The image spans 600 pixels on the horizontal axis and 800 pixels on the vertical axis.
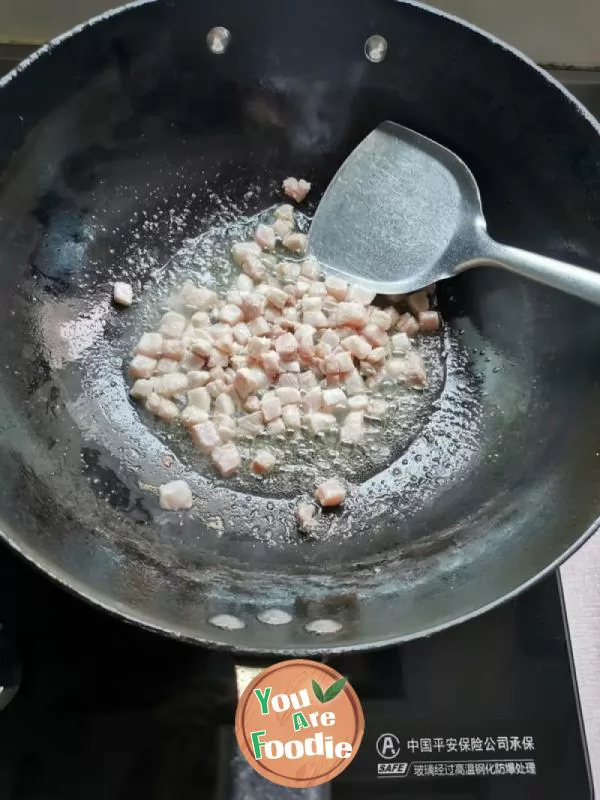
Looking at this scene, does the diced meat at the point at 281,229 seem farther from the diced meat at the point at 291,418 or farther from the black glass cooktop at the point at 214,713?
the black glass cooktop at the point at 214,713

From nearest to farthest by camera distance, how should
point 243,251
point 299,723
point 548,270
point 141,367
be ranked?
point 299,723 → point 548,270 → point 141,367 → point 243,251

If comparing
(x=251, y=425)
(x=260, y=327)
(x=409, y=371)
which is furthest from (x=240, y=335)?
(x=409, y=371)

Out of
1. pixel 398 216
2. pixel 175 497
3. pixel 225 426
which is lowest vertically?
pixel 175 497

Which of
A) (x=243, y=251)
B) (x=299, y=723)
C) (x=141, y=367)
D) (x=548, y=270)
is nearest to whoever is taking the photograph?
(x=299, y=723)

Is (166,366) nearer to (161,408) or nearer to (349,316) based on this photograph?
(161,408)

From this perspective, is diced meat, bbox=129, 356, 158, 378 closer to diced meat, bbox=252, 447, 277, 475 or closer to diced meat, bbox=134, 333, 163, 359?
diced meat, bbox=134, 333, 163, 359

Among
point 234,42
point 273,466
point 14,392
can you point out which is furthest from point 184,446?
point 234,42
